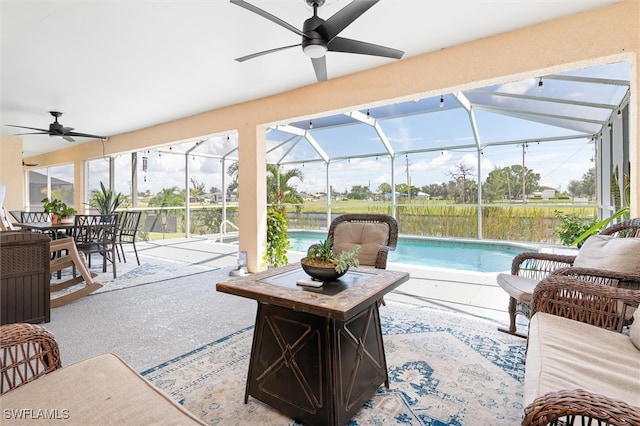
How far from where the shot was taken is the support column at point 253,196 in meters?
4.99

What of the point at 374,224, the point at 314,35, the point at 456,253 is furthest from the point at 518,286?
the point at 456,253

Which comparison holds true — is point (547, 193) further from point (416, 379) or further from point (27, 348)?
point (27, 348)

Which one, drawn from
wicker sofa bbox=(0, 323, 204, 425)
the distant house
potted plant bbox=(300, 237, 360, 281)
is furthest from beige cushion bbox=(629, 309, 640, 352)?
the distant house

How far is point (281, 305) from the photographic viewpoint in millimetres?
1612

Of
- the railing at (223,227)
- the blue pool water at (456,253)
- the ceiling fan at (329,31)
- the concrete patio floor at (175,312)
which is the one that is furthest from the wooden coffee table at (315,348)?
the railing at (223,227)

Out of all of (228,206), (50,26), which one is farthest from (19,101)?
(228,206)

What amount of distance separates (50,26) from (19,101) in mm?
3082

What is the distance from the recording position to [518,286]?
242 centimetres

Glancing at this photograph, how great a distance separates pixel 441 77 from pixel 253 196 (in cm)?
304

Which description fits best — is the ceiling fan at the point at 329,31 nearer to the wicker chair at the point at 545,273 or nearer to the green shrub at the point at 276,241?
the wicker chair at the point at 545,273

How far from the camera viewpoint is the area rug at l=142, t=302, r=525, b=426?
5.61 feet

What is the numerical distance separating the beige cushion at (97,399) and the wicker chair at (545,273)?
227 centimetres

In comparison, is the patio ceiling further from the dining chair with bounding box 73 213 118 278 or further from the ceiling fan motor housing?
the dining chair with bounding box 73 213 118 278

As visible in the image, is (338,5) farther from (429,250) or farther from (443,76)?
(429,250)
